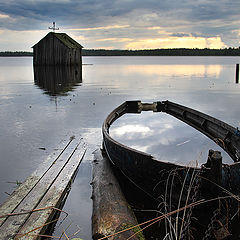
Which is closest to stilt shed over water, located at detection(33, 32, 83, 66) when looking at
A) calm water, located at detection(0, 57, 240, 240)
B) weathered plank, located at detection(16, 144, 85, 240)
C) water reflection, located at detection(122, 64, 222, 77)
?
water reflection, located at detection(122, 64, 222, 77)

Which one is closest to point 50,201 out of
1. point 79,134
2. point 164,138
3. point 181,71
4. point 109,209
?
point 109,209

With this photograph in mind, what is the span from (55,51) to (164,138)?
1549 inches

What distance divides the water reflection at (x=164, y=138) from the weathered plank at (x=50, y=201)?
3700 millimetres

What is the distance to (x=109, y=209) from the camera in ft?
18.0

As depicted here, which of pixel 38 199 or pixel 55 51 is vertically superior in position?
pixel 55 51

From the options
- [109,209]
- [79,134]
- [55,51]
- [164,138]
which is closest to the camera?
[109,209]

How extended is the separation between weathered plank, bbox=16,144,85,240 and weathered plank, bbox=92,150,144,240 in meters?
0.74

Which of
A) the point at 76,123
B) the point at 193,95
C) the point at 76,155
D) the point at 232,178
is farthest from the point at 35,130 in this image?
the point at 193,95

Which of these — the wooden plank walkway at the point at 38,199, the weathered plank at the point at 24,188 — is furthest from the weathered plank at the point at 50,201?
the weathered plank at the point at 24,188

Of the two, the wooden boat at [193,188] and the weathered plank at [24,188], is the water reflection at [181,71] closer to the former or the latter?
the weathered plank at [24,188]

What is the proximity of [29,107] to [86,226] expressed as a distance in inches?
616

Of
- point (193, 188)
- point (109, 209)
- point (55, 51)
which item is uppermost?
point (55, 51)

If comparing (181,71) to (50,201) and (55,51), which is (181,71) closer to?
(55,51)

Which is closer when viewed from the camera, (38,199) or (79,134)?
(38,199)
